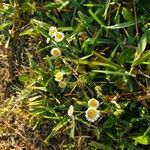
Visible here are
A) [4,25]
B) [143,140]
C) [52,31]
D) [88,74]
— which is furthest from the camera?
[4,25]

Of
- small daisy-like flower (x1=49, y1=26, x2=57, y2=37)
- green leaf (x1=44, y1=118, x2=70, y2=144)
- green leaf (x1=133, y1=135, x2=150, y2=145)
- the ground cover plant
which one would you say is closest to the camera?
green leaf (x1=133, y1=135, x2=150, y2=145)

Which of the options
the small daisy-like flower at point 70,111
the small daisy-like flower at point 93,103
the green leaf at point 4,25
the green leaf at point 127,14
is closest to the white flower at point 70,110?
the small daisy-like flower at point 70,111

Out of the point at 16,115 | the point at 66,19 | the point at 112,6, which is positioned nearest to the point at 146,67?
the point at 112,6

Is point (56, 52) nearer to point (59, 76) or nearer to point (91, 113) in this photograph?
point (59, 76)

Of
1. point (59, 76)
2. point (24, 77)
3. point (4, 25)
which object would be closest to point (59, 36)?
point (59, 76)

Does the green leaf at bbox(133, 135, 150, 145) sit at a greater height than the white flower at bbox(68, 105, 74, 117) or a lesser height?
lesser

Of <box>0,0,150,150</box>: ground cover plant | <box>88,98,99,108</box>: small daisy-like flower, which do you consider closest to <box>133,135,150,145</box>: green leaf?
<box>0,0,150,150</box>: ground cover plant

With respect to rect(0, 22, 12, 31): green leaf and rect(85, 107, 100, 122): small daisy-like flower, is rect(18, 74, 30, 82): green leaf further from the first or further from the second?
rect(85, 107, 100, 122): small daisy-like flower

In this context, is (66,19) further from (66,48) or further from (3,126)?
(3,126)
